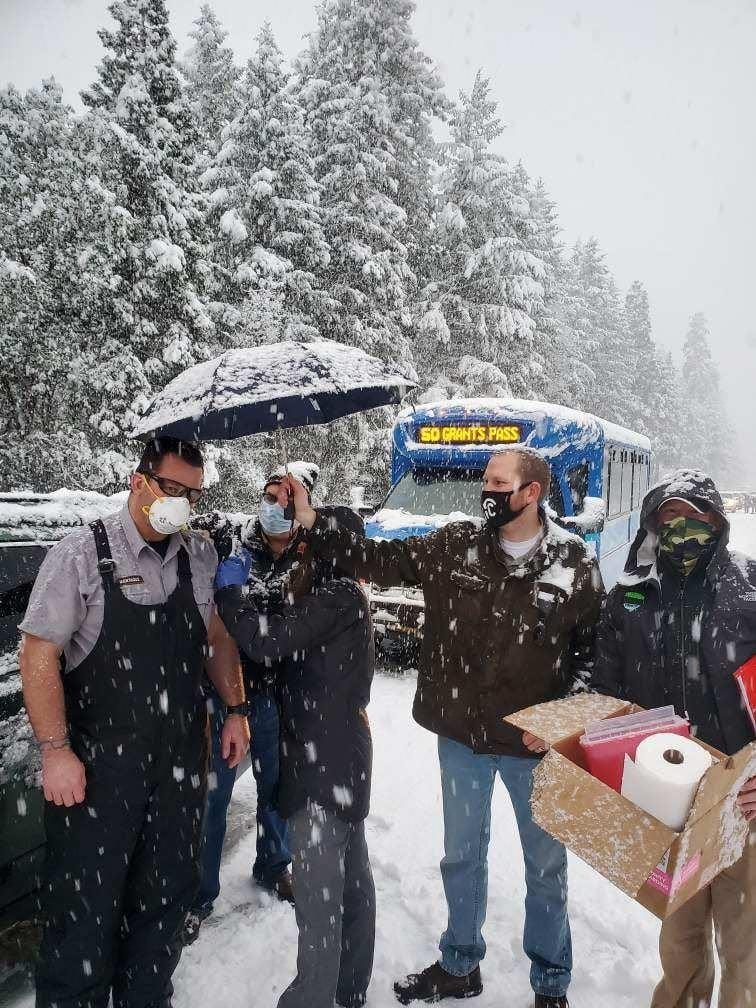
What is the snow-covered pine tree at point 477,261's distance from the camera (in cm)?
2034

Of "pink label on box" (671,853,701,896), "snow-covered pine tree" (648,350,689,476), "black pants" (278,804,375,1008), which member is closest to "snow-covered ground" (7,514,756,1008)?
"black pants" (278,804,375,1008)

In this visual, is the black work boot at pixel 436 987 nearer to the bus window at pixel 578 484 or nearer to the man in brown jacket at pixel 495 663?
the man in brown jacket at pixel 495 663

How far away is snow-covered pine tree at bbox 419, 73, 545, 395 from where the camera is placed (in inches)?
801

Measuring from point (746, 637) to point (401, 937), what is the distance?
8.13 ft

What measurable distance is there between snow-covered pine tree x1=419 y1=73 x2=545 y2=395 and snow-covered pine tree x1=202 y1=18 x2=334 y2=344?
17.1 feet

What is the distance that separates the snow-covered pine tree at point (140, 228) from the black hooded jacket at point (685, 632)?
494 inches

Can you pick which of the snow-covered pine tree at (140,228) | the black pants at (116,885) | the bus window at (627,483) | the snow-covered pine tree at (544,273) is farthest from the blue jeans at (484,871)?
the snow-covered pine tree at (544,273)

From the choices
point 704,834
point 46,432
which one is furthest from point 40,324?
point 704,834

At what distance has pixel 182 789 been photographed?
251cm

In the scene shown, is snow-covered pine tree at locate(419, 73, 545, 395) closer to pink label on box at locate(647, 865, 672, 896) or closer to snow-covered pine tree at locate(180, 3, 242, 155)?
snow-covered pine tree at locate(180, 3, 242, 155)

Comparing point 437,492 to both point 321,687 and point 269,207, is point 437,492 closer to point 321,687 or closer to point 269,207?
point 321,687

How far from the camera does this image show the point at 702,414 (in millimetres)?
59562

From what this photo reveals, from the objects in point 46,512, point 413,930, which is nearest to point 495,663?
point 413,930

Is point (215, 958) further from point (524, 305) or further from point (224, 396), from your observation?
point (524, 305)
